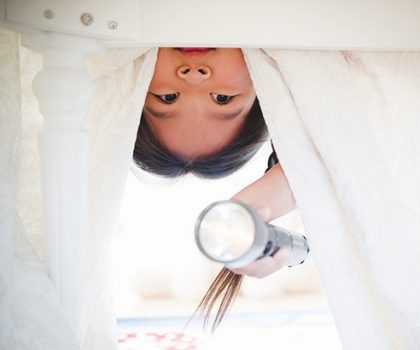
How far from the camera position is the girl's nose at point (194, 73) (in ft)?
2.98

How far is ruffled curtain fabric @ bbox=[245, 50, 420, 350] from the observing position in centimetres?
78

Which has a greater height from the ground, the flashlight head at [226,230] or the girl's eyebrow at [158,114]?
the girl's eyebrow at [158,114]

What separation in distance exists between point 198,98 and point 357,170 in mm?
323

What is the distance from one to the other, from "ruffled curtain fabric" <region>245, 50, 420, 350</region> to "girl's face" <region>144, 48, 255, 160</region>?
90mm

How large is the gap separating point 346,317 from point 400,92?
35 cm

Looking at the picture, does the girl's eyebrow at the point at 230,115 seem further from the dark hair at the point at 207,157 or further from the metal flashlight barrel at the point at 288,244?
the metal flashlight barrel at the point at 288,244

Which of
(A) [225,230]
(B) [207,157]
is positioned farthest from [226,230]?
(B) [207,157]

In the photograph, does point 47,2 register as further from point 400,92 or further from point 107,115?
point 400,92

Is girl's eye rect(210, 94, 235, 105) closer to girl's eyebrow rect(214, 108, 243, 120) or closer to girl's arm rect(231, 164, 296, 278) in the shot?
girl's eyebrow rect(214, 108, 243, 120)

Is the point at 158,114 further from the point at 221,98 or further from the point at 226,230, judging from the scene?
the point at 226,230

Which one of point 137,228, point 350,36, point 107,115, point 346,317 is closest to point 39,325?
point 107,115

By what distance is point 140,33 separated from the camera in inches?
27.9

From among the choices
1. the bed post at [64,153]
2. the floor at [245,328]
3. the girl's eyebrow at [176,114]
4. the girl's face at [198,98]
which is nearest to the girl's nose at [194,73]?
the girl's face at [198,98]

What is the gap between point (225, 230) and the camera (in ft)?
2.00
